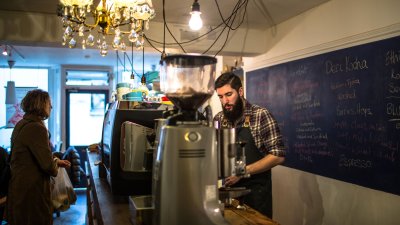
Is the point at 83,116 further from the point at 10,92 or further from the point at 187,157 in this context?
the point at 187,157

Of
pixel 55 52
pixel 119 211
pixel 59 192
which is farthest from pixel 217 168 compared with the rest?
pixel 55 52

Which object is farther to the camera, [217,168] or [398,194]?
[398,194]

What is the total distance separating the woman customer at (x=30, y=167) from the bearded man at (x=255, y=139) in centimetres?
132

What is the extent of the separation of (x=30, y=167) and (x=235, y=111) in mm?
1520

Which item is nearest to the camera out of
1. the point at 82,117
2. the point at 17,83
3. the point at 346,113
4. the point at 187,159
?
the point at 187,159

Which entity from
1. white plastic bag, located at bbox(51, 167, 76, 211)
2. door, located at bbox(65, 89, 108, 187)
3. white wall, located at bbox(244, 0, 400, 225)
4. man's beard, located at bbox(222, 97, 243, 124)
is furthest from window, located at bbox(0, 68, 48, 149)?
man's beard, located at bbox(222, 97, 243, 124)

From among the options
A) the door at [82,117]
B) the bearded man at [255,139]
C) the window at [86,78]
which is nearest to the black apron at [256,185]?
the bearded man at [255,139]

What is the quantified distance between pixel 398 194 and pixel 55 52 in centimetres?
570

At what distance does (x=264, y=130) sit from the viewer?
2096 millimetres

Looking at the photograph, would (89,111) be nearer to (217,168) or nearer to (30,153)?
(30,153)

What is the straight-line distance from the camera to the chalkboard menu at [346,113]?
2.43 meters

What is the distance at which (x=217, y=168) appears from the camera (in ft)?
3.58

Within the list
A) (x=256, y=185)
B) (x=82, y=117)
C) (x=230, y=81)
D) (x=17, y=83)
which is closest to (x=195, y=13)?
(x=230, y=81)

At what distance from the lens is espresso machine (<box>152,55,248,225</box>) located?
102cm
